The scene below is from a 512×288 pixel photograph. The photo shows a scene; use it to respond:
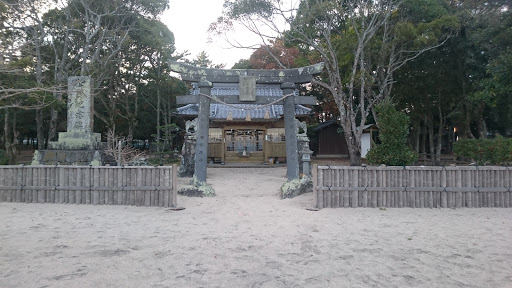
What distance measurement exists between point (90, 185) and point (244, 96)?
4.85m

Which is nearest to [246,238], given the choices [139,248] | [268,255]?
[268,255]

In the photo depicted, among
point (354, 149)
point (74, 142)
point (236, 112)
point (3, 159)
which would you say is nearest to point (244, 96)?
point (74, 142)

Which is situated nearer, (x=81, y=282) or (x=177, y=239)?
(x=81, y=282)

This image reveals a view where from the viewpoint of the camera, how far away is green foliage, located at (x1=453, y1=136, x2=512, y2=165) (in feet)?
34.9

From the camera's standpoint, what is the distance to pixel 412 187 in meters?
6.70

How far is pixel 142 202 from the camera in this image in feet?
22.1

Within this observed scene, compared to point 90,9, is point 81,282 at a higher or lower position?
lower

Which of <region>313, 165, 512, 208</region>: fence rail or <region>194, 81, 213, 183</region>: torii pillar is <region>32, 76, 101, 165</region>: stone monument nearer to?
<region>194, 81, 213, 183</region>: torii pillar

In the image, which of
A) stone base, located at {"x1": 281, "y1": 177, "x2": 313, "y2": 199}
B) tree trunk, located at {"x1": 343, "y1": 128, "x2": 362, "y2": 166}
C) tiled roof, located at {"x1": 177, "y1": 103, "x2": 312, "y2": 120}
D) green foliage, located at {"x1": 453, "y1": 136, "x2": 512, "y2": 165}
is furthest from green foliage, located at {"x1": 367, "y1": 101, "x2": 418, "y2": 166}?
tiled roof, located at {"x1": 177, "y1": 103, "x2": 312, "y2": 120}

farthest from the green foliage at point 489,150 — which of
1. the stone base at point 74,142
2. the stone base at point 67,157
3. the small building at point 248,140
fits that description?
the stone base at point 74,142

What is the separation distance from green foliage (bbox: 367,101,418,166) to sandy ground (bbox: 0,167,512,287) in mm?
1959

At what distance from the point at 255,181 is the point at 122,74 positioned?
1774 cm

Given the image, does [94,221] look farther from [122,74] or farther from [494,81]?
[122,74]

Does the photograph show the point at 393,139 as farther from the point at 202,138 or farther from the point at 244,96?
the point at 202,138
